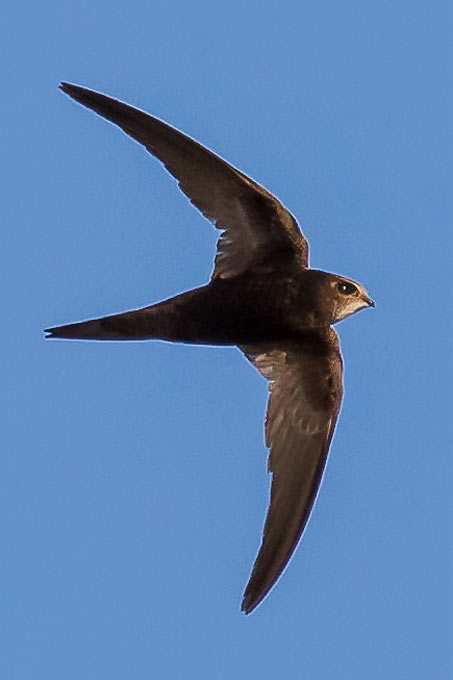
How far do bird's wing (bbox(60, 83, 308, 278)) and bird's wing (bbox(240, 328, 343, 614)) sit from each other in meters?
0.38

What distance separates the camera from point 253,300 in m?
7.65

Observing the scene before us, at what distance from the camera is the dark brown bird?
297 inches

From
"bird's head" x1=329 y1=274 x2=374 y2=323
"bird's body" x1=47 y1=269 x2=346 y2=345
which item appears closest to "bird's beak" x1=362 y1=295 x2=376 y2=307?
"bird's head" x1=329 y1=274 x2=374 y2=323

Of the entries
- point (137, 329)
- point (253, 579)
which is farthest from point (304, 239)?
point (253, 579)

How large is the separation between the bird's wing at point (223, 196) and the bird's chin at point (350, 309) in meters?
0.22

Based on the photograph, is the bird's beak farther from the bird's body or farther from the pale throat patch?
the bird's body

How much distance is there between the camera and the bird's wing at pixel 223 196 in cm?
753

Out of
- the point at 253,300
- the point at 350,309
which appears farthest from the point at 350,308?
the point at 253,300

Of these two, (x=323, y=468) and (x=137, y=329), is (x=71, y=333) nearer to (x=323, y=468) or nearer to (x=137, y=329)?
(x=137, y=329)

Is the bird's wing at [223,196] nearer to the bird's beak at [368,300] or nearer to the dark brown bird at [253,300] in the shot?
the dark brown bird at [253,300]

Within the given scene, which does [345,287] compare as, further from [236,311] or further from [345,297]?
[236,311]

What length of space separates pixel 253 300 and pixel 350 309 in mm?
384

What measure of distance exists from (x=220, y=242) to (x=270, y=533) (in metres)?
1.13

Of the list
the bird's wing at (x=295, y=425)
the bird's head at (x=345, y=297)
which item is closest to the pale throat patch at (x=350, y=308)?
the bird's head at (x=345, y=297)
